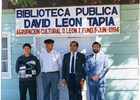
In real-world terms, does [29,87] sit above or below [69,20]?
below

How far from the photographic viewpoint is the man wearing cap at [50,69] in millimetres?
5910

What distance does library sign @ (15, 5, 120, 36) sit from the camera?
6.27m

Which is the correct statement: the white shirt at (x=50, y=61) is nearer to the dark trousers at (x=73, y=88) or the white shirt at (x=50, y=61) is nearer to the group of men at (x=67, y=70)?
the group of men at (x=67, y=70)

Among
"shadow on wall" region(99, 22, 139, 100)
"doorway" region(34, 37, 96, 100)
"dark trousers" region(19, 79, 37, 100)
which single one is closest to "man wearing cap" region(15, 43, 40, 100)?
"dark trousers" region(19, 79, 37, 100)

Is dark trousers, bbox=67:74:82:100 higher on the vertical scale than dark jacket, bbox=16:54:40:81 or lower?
lower

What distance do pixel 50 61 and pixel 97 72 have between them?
4.46ft

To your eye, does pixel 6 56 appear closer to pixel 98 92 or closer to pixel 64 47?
pixel 64 47

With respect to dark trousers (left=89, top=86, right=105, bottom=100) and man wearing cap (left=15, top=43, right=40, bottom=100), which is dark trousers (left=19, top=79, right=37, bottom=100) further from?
dark trousers (left=89, top=86, right=105, bottom=100)

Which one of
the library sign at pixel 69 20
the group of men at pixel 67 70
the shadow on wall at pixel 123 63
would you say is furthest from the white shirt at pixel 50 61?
the shadow on wall at pixel 123 63

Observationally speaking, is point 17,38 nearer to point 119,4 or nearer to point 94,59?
point 94,59

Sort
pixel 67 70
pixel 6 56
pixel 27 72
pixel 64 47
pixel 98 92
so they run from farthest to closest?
pixel 6 56 → pixel 64 47 → pixel 67 70 → pixel 27 72 → pixel 98 92

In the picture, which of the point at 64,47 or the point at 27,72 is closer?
the point at 27,72

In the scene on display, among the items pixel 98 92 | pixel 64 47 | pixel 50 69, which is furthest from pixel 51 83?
pixel 98 92

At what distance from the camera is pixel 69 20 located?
6.38 meters
